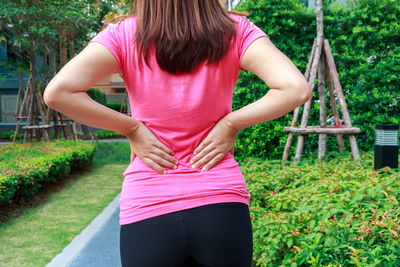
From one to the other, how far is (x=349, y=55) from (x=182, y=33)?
6.08 m

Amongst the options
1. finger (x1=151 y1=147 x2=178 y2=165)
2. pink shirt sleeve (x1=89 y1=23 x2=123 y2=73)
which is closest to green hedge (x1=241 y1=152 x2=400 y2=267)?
finger (x1=151 y1=147 x2=178 y2=165)

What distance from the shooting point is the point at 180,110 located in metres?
1.26

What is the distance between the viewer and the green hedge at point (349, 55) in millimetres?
6422

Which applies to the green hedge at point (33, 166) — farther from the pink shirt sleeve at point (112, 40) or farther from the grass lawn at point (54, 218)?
the pink shirt sleeve at point (112, 40)

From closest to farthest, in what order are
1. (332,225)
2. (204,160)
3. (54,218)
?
(204,160), (332,225), (54,218)

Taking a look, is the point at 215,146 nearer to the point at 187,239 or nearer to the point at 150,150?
the point at 150,150

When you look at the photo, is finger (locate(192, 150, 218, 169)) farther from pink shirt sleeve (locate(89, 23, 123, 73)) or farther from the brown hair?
pink shirt sleeve (locate(89, 23, 123, 73))

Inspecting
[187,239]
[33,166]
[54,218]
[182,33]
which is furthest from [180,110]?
[33,166]

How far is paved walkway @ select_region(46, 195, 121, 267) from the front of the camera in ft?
12.8

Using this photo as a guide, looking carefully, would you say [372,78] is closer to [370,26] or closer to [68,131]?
[370,26]

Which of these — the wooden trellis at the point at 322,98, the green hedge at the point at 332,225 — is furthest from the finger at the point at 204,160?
the wooden trellis at the point at 322,98

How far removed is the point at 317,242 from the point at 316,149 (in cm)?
459

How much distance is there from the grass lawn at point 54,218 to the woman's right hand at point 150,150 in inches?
127

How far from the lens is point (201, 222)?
117 centimetres
